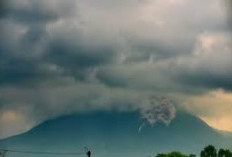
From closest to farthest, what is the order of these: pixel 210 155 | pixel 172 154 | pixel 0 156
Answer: pixel 0 156 < pixel 172 154 < pixel 210 155

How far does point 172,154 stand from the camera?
18075 cm

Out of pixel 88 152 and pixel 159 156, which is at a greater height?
pixel 159 156

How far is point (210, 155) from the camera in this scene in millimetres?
193250

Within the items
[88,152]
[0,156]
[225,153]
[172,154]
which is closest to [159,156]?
[172,154]

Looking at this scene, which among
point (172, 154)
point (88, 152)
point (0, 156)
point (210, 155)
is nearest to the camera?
point (88, 152)

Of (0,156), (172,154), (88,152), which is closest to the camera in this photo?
(88,152)

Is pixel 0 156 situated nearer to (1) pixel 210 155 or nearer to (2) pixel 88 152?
(2) pixel 88 152

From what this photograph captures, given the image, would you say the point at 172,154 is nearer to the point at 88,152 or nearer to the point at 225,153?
the point at 225,153

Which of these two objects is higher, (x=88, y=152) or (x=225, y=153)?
(x=225, y=153)

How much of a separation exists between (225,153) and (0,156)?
8953 centimetres

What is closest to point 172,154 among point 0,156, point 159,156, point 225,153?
point 159,156

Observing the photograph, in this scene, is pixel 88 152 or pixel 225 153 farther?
pixel 225 153

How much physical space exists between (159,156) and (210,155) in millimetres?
17701

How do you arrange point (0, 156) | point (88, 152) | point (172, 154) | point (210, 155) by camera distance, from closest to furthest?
point (88, 152) < point (0, 156) < point (172, 154) < point (210, 155)
